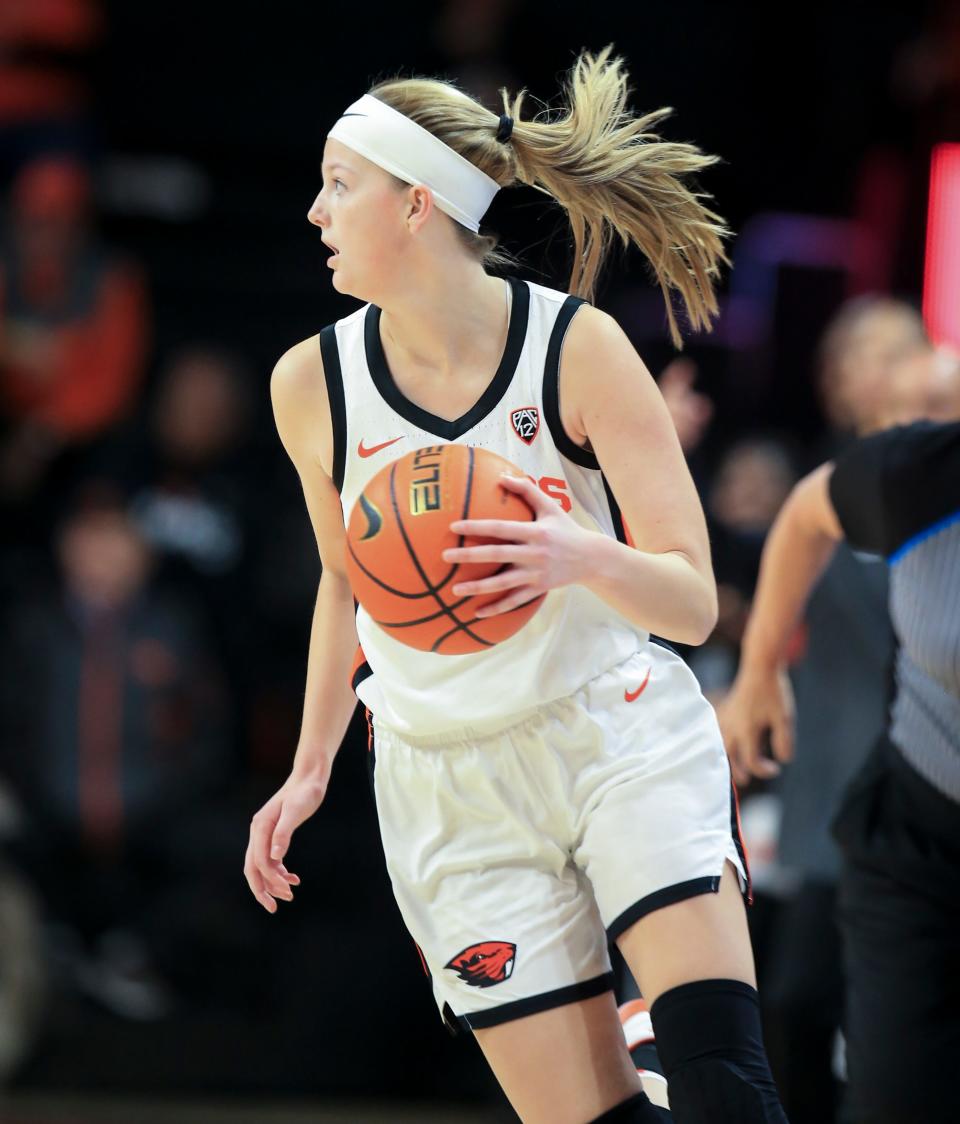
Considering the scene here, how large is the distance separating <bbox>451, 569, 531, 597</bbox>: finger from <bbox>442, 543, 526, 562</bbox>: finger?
0.10 ft

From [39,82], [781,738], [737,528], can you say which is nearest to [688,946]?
[781,738]

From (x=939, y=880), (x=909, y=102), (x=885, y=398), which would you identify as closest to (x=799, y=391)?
(x=909, y=102)

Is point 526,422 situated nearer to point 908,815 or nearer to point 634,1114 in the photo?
point 634,1114

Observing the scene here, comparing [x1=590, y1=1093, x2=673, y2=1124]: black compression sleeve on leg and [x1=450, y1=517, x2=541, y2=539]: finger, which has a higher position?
[x1=450, y1=517, x2=541, y2=539]: finger

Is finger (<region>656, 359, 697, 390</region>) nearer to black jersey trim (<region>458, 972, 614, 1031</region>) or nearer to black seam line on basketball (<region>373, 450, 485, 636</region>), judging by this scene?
black seam line on basketball (<region>373, 450, 485, 636</region>)

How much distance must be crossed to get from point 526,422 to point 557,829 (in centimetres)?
67

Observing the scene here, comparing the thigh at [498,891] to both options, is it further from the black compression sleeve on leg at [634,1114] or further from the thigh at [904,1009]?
the thigh at [904,1009]

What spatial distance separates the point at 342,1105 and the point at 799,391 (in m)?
3.31

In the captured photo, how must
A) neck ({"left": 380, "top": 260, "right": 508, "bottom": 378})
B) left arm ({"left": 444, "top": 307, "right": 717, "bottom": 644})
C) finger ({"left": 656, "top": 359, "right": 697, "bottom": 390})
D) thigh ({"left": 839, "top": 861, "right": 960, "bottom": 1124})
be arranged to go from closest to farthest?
left arm ({"left": 444, "top": 307, "right": 717, "bottom": 644}) → neck ({"left": 380, "top": 260, "right": 508, "bottom": 378}) → thigh ({"left": 839, "top": 861, "right": 960, "bottom": 1124}) → finger ({"left": 656, "top": 359, "right": 697, "bottom": 390})

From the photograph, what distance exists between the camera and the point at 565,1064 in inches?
109

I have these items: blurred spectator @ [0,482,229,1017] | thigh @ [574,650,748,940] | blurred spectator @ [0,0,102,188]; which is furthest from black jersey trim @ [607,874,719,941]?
blurred spectator @ [0,0,102,188]

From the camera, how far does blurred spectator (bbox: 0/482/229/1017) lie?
262 inches

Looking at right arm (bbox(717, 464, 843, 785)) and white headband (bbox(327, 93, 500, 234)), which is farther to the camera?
right arm (bbox(717, 464, 843, 785))

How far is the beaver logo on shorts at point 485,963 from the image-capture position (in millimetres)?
2807
